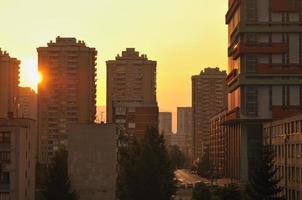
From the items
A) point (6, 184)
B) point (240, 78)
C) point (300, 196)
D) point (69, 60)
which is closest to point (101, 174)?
point (6, 184)

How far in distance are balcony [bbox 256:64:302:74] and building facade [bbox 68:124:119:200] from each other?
1832 inches

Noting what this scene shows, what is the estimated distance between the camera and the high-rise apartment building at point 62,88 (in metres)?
178

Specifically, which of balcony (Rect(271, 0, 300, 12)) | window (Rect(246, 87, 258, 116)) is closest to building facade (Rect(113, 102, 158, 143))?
window (Rect(246, 87, 258, 116))

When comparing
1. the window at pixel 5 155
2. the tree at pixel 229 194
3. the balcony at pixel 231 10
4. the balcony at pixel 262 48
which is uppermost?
the balcony at pixel 231 10

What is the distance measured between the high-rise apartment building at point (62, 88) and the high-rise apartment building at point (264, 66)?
64363mm

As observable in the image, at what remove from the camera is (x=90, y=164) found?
79.2m

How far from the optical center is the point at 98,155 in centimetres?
7944

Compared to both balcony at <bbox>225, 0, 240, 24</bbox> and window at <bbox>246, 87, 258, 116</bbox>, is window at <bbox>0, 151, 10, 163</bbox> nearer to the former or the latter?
window at <bbox>246, 87, 258, 116</bbox>

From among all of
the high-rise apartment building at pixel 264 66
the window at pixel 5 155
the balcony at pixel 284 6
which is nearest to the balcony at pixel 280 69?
the high-rise apartment building at pixel 264 66

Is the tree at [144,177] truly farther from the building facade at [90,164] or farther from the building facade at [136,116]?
the building facade at [136,116]

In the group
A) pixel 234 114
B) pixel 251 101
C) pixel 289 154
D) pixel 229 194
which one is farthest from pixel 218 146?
pixel 229 194

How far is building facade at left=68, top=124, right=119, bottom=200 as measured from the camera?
7925cm

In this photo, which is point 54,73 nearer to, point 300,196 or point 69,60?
point 69,60

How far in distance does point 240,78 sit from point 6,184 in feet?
192
